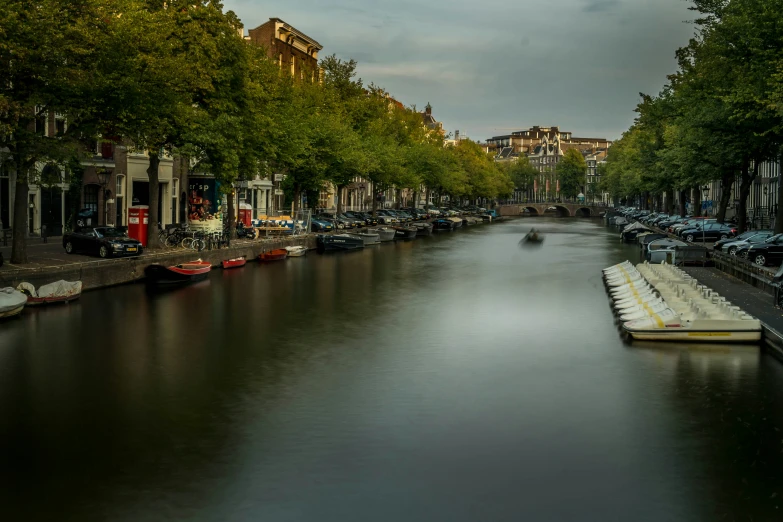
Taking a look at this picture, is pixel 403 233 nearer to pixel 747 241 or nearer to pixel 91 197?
pixel 91 197

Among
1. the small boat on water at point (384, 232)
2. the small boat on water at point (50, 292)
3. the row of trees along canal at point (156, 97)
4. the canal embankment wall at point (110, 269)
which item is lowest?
the small boat on water at point (50, 292)

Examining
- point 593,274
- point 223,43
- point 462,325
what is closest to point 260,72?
point 223,43

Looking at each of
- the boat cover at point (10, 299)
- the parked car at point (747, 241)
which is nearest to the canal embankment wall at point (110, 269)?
the boat cover at point (10, 299)

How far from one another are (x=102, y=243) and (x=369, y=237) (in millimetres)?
37144

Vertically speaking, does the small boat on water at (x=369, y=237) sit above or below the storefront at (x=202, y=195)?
below

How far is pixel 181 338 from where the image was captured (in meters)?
28.3

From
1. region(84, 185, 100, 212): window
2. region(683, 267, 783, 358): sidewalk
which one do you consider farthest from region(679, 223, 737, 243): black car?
region(84, 185, 100, 212): window

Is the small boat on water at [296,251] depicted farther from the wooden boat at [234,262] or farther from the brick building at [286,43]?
the brick building at [286,43]

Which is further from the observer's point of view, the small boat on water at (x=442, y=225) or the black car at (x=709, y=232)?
the small boat on water at (x=442, y=225)

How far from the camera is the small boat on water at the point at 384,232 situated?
83169 mm

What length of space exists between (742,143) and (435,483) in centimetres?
4572

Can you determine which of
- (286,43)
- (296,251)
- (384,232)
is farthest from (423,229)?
(296,251)

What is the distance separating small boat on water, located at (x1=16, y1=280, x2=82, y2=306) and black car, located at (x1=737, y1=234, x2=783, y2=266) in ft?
109

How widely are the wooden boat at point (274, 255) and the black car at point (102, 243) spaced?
42.9 feet
